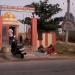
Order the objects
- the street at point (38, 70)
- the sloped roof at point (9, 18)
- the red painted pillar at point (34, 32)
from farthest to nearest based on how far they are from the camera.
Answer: the sloped roof at point (9, 18) < the red painted pillar at point (34, 32) < the street at point (38, 70)

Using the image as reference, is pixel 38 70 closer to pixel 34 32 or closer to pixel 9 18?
pixel 34 32

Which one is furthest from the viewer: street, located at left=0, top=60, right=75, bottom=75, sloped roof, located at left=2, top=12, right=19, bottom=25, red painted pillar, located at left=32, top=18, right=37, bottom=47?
sloped roof, located at left=2, top=12, right=19, bottom=25

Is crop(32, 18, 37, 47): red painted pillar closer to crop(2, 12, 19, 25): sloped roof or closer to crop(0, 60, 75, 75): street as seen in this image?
crop(2, 12, 19, 25): sloped roof

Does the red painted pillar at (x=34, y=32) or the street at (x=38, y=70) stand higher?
the red painted pillar at (x=34, y=32)

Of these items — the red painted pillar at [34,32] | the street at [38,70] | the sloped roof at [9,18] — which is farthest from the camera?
the sloped roof at [9,18]

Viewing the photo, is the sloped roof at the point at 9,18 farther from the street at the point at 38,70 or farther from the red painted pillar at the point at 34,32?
the street at the point at 38,70

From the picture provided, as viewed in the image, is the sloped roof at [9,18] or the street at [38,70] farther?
the sloped roof at [9,18]

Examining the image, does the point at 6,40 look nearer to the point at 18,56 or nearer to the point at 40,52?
the point at 40,52

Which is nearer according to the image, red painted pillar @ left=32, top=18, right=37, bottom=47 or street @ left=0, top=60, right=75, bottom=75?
street @ left=0, top=60, right=75, bottom=75

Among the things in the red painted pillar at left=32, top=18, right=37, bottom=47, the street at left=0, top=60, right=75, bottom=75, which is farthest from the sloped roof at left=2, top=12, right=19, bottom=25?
the street at left=0, top=60, right=75, bottom=75

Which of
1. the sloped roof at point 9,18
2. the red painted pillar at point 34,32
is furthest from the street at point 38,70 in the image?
the sloped roof at point 9,18

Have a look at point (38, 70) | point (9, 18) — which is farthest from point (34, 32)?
point (38, 70)

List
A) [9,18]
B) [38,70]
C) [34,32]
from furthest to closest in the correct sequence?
[9,18] < [34,32] < [38,70]

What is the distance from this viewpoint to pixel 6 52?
28344 mm
